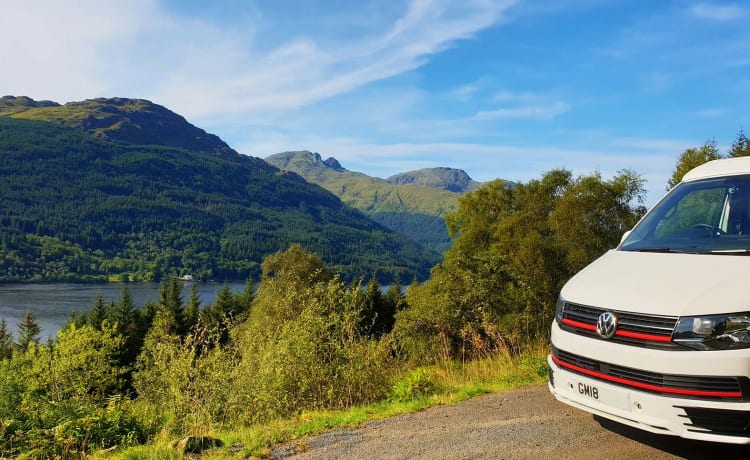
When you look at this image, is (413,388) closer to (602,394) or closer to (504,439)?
(504,439)

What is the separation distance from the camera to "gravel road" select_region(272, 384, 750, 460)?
4914 millimetres

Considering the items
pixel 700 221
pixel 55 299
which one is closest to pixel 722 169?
pixel 700 221

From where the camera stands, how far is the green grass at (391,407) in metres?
5.74

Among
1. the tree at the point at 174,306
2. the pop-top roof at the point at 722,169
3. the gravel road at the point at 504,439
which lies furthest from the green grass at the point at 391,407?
the tree at the point at 174,306

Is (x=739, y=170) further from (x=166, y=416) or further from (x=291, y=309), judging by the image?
(x=291, y=309)

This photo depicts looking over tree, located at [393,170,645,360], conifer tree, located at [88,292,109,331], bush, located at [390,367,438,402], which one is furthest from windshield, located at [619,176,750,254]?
conifer tree, located at [88,292,109,331]

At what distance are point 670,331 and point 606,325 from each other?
1.72 ft

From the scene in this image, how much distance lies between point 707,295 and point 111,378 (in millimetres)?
30873

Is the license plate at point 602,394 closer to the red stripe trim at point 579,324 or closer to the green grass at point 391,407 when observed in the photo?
the red stripe trim at point 579,324

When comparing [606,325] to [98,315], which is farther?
[98,315]

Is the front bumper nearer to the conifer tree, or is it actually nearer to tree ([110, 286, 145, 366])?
tree ([110, 286, 145, 366])

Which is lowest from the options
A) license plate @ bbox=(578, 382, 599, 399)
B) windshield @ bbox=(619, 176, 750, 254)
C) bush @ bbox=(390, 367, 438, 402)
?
bush @ bbox=(390, 367, 438, 402)

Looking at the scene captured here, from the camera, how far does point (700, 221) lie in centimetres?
560

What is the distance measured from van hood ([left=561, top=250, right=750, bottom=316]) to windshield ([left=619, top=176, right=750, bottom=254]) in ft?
0.92
